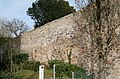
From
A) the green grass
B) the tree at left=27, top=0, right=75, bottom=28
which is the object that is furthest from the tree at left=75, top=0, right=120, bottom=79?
the tree at left=27, top=0, right=75, bottom=28

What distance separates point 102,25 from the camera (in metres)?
7.45

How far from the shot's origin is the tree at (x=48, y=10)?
40.1m

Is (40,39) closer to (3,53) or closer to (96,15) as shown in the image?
(3,53)

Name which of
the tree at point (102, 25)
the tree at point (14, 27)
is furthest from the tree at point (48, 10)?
the tree at point (102, 25)

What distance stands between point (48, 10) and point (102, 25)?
3354 cm

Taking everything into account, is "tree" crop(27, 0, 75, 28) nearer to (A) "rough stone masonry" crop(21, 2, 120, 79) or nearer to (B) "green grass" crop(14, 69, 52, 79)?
(A) "rough stone masonry" crop(21, 2, 120, 79)

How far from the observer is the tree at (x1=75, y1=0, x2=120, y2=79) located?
24.3ft

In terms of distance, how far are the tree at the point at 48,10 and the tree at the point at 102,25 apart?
32.0m

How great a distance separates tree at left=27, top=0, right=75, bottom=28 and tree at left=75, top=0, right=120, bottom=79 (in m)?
32.0

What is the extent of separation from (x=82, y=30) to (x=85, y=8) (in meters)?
0.55

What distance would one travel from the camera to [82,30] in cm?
796

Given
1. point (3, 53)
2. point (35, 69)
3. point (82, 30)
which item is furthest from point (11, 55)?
point (82, 30)

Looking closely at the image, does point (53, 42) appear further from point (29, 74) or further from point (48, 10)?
point (48, 10)

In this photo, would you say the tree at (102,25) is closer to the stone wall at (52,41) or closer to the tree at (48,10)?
the stone wall at (52,41)
